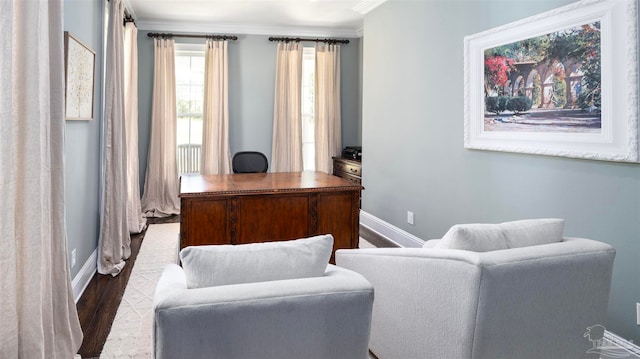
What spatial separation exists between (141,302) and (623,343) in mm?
2948

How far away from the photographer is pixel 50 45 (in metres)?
1.93

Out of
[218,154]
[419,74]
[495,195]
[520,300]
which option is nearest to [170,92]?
[218,154]

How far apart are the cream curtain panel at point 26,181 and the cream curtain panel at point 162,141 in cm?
431

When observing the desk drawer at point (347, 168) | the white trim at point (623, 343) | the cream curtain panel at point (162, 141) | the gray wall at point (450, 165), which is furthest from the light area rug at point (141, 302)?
the white trim at point (623, 343)

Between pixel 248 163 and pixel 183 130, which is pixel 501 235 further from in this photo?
pixel 183 130

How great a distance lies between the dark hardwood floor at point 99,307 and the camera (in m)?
2.38

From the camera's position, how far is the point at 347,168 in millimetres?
6168

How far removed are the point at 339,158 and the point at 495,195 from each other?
3541mm

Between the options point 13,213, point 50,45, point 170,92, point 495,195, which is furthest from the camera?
point 170,92

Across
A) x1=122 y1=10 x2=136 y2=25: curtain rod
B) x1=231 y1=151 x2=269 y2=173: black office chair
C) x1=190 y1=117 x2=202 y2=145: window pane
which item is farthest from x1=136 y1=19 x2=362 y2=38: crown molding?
x1=231 y1=151 x2=269 y2=173: black office chair

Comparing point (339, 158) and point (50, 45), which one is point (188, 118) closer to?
point (339, 158)

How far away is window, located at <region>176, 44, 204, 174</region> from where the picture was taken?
6.33 m

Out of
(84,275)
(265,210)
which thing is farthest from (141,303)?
(265,210)

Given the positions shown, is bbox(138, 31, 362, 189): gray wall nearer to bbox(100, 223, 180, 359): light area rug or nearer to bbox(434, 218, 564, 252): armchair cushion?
bbox(100, 223, 180, 359): light area rug
